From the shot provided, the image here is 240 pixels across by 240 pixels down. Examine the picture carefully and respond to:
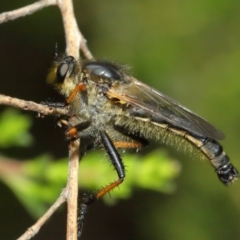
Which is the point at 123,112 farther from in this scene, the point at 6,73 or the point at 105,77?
the point at 6,73

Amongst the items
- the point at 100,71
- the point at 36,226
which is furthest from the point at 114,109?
the point at 36,226

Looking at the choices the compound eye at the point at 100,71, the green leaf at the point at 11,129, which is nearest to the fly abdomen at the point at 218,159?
the compound eye at the point at 100,71

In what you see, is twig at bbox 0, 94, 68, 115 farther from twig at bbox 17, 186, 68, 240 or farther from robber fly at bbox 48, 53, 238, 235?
robber fly at bbox 48, 53, 238, 235

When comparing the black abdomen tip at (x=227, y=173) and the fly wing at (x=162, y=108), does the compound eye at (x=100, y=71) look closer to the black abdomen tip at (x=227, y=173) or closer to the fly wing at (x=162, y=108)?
the fly wing at (x=162, y=108)

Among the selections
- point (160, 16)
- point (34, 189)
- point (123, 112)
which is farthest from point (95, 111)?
point (160, 16)

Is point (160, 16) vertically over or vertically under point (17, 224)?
over

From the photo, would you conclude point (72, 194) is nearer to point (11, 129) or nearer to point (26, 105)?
point (26, 105)

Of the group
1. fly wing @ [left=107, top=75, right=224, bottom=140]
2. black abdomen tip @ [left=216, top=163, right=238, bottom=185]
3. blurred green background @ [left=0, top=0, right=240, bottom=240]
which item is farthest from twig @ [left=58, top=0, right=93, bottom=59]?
blurred green background @ [left=0, top=0, right=240, bottom=240]
